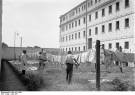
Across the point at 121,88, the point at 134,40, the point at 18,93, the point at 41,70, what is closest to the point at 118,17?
the point at 134,40

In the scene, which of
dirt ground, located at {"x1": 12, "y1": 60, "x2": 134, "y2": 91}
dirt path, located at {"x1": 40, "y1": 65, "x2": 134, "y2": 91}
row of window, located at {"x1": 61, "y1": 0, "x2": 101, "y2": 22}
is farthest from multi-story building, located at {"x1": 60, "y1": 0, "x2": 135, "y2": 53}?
dirt path, located at {"x1": 40, "y1": 65, "x2": 134, "y2": 91}

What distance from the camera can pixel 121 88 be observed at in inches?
268

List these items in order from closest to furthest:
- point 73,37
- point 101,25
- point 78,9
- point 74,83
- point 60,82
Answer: point 74,83 → point 60,82 → point 101,25 → point 78,9 → point 73,37

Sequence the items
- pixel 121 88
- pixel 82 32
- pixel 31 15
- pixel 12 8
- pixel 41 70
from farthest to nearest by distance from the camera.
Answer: pixel 82 32
pixel 41 70
pixel 31 15
pixel 12 8
pixel 121 88

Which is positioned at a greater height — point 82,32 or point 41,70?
point 82,32

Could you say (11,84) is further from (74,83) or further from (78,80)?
(78,80)

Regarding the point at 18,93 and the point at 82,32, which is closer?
the point at 18,93

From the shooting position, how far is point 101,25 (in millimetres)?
31453

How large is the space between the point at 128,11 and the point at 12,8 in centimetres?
1793

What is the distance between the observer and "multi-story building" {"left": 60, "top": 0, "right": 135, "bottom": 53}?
84.2ft

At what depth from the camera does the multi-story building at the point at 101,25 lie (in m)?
25.7

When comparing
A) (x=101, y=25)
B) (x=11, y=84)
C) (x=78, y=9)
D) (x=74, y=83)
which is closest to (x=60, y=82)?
(x=74, y=83)

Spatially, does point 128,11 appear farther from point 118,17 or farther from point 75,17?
point 75,17

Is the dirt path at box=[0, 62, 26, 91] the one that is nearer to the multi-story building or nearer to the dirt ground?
the dirt ground
